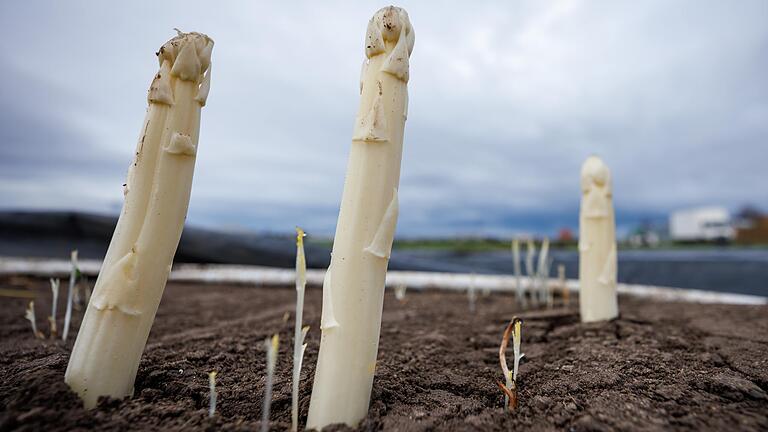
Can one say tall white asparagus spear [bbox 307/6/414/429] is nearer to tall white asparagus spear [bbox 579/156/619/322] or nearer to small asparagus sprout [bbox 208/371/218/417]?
small asparagus sprout [bbox 208/371/218/417]

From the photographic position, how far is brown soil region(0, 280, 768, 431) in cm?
76

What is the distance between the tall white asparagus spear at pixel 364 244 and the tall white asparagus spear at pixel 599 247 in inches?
50.3

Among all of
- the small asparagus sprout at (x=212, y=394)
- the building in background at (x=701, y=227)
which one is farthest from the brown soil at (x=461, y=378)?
the building in background at (x=701, y=227)

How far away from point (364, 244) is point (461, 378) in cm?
57

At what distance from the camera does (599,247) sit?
173 cm

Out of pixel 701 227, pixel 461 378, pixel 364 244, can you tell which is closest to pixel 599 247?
pixel 461 378

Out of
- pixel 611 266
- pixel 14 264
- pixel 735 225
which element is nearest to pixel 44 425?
pixel 611 266

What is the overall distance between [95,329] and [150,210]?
0.26 metres

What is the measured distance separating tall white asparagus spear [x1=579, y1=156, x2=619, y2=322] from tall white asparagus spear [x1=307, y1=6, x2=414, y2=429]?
1.28 meters

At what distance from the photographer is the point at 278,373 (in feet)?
3.46

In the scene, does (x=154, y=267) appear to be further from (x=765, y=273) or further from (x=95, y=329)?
(x=765, y=273)

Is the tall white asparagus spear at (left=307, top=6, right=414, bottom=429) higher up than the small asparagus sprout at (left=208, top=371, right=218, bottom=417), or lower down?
higher up

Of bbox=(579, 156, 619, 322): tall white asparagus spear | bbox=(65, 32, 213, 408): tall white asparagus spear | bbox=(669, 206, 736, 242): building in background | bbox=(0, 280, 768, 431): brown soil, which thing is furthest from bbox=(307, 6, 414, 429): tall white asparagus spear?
bbox=(669, 206, 736, 242): building in background

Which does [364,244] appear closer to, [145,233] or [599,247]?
[145,233]
